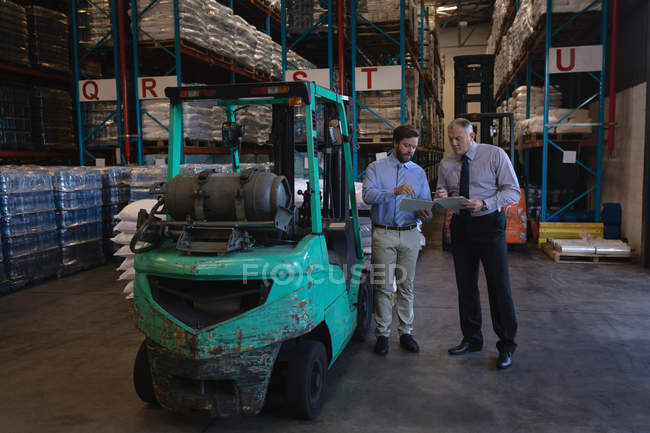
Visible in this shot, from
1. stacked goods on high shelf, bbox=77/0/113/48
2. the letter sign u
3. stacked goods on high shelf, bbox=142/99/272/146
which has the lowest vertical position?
stacked goods on high shelf, bbox=142/99/272/146

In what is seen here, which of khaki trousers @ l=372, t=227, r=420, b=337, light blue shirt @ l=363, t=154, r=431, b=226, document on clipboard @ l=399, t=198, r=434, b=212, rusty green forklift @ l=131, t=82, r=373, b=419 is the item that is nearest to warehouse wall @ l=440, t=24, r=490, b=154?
light blue shirt @ l=363, t=154, r=431, b=226

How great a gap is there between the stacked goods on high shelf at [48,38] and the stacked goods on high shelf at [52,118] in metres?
0.51

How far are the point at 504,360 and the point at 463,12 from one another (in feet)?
77.7

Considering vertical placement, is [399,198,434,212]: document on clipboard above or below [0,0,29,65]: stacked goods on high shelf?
below

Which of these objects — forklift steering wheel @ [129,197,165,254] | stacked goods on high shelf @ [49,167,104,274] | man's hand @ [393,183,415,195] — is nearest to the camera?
forklift steering wheel @ [129,197,165,254]

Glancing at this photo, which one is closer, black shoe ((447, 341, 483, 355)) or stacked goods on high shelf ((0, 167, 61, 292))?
black shoe ((447, 341, 483, 355))

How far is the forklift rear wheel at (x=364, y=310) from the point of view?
14.7ft

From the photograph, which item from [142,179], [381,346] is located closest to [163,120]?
[142,179]

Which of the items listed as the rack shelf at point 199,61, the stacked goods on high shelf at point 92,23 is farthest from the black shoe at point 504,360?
the stacked goods on high shelf at point 92,23

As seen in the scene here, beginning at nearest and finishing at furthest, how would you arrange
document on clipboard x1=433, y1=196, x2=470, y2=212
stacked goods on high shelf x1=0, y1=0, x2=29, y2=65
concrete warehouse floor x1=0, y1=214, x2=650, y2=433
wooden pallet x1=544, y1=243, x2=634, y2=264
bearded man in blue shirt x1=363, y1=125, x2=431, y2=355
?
concrete warehouse floor x1=0, y1=214, x2=650, y2=433 → document on clipboard x1=433, y1=196, x2=470, y2=212 → bearded man in blue shirt x1=363, y1=125, x2=431, y2=355 → wooden pallet x1=544, y1=243, x2=634, y2=264 → stacked goods on high shelf x1=0, y1=0, x2=29, y2=65

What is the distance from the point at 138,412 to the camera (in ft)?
11.1

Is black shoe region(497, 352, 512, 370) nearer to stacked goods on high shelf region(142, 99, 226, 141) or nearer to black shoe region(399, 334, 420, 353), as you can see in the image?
black shoe region(399, 334, 420, 353)

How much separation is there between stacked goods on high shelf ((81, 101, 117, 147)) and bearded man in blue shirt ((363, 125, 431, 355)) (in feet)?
25.2

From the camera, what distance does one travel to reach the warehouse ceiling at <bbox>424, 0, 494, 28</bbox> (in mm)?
23219
